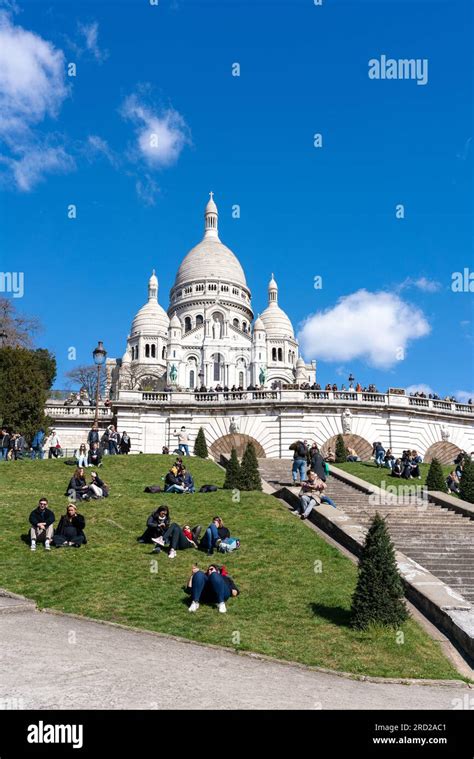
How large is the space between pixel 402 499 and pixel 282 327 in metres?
103

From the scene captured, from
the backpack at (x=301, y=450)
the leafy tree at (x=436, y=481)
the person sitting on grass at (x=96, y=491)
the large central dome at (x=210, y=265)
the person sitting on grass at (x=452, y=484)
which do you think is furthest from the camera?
the large central dome at (x=210, y=265)

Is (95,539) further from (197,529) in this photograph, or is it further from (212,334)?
(212,334)

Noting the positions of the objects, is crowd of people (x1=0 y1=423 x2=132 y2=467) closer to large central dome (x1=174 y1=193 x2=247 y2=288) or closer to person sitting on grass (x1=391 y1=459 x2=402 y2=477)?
person sitting on grass (x1=391 y1=459 x2=402 y2=477)

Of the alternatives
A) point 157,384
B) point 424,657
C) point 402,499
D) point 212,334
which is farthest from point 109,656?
point 212,334

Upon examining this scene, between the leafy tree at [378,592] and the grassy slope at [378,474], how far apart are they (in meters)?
13.9

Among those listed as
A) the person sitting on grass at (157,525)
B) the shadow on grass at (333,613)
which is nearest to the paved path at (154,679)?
the shadow on grass at (333,613)

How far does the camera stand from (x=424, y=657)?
1119 centimetres

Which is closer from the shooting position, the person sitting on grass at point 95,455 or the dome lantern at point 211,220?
the person sitting on grass at point 95,455

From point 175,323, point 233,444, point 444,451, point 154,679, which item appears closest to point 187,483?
point 154,679

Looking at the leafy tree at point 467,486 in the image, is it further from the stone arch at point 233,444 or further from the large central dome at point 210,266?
the large central dome at point 210,266

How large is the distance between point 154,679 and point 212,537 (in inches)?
279

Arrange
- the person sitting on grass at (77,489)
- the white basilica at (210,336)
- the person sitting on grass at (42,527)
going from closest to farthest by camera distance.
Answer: the person sitting on grass at (42,527) → the person sitting on grass at (77,489) → the white basilica at (210,336)

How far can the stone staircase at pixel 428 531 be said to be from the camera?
15930 mm

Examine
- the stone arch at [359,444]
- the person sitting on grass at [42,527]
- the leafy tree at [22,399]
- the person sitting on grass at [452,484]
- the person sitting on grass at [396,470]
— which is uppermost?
the leafy tree at [22,399]
